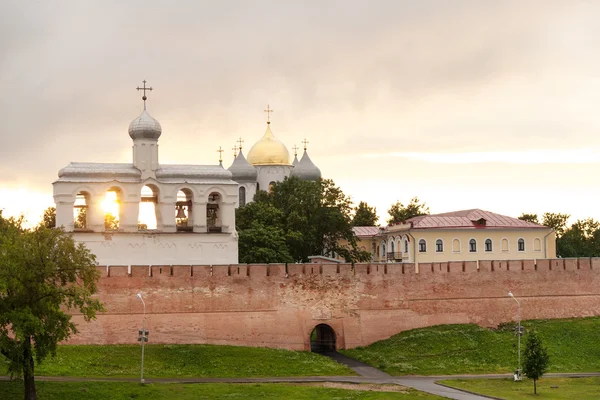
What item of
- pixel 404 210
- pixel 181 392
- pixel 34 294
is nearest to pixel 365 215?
pixel 404 210

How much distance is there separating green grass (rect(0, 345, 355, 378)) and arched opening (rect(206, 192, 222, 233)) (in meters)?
7.74

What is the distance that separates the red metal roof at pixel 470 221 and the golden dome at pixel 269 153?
1696 cm

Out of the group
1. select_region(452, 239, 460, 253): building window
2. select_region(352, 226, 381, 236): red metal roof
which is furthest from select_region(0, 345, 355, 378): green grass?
select_region(352, 226, 381, 236): red metal roof

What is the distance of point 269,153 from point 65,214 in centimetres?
2911

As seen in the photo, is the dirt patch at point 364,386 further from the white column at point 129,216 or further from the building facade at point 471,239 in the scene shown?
the building facade at point 471,239

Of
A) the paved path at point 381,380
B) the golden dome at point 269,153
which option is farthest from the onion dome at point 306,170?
the paved path at point 381,380

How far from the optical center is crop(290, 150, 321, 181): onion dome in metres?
70.4

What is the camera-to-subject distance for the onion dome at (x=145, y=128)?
45938 millimetres

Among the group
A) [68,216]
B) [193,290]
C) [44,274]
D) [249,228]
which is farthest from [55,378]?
[249,228]

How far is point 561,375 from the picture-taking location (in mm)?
37375

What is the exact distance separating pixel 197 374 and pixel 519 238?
951 inches

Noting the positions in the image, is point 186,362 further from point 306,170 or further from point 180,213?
point 306,170

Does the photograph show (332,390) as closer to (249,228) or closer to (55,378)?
(55,378)

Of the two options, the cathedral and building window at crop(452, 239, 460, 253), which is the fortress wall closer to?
the cathedral
